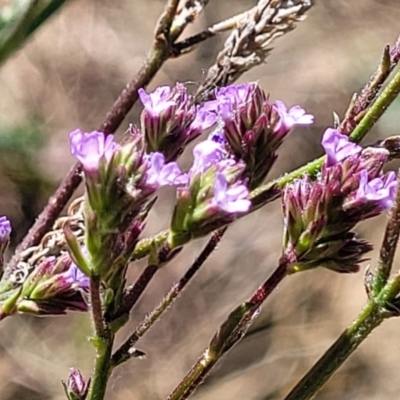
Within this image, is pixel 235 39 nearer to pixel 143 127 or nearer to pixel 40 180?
pixel 143 127

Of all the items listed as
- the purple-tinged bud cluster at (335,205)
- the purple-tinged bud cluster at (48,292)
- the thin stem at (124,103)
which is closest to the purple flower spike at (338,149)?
the purple-tinged bud cluster at (335,205)

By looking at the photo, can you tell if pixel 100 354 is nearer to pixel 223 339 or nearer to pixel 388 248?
pixel 223 339

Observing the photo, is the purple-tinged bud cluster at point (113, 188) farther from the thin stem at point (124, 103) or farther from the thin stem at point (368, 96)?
the thin stem at point (124, 103)

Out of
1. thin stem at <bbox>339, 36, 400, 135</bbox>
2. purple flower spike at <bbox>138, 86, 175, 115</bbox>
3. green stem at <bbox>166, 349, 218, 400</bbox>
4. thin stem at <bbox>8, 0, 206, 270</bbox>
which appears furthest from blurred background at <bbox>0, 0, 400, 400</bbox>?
green stem at <bbox>166, 349, 218, 400</bbox>

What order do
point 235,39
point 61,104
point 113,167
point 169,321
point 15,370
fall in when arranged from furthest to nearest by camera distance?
1. point 61,104
2. point 169,321
3. point 15,370
4. point 235,39
5. point 113,167

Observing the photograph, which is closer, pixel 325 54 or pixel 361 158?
pixel 361 158

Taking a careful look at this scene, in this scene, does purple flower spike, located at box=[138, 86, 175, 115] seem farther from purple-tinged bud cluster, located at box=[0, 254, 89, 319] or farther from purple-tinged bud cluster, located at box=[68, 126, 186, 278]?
purple-tinged bud cluster, located at box=[0, 254, 89, 319]

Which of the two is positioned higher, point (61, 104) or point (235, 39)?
point (235, 39)

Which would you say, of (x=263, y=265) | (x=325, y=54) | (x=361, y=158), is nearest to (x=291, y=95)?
(x=325, y=54)
